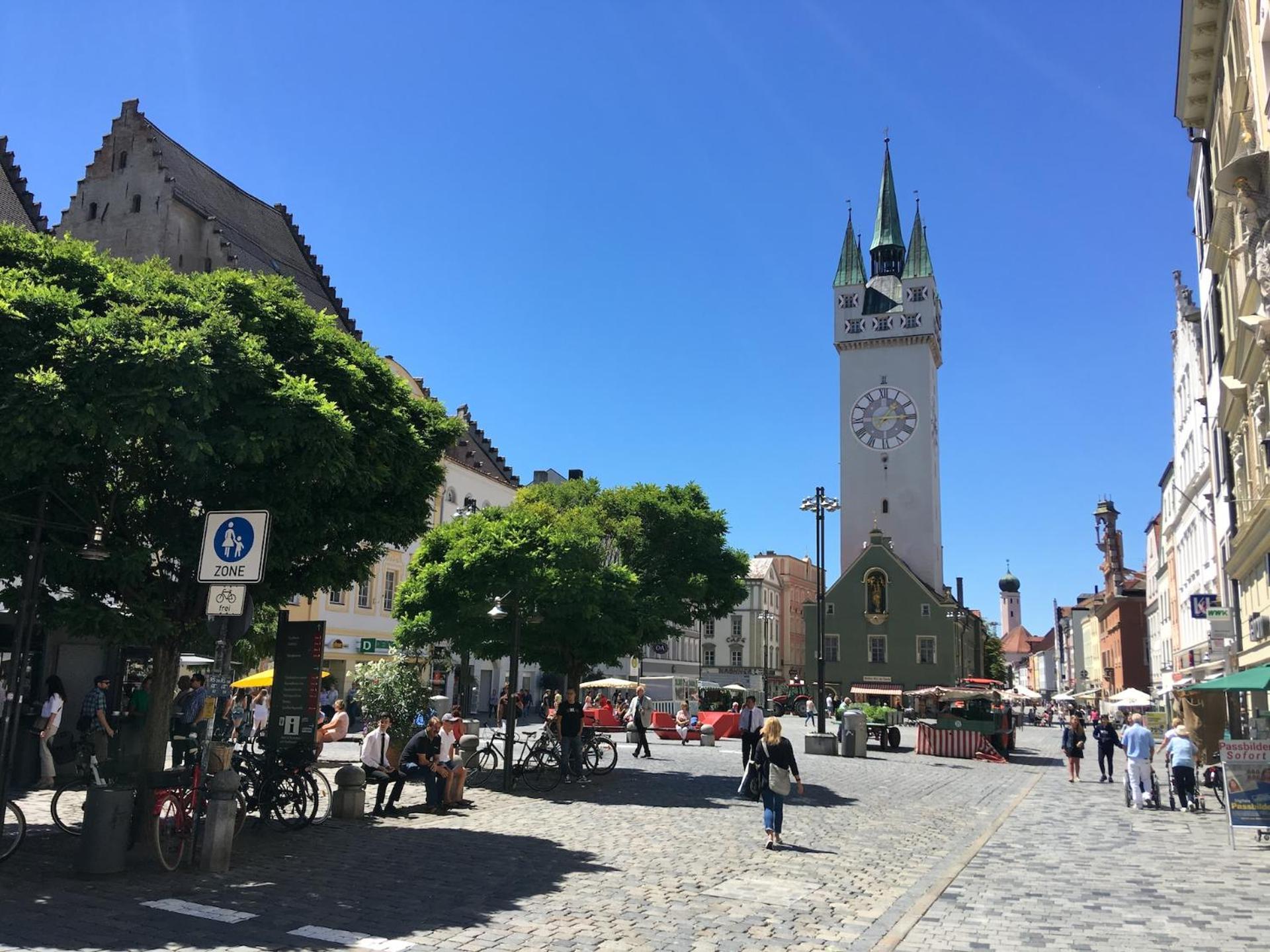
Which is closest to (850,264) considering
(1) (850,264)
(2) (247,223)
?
(1) (850,264)

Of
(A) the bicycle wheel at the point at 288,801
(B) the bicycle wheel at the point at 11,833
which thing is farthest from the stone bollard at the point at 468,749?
(B) the bicycle wheel at the point at 11,833

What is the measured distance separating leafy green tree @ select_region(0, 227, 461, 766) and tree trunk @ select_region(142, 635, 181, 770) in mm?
23

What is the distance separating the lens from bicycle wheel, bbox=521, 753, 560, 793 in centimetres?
1891

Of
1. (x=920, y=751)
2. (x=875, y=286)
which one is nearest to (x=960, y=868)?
(x=920, y=751)

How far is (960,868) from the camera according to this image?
1166 cm

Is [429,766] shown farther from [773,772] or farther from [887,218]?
[887,218]

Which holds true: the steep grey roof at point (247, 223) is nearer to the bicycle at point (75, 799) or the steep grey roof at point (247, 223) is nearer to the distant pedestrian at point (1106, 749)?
the bicycle at point (75, 799)

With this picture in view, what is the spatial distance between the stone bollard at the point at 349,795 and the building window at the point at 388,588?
30.4 m

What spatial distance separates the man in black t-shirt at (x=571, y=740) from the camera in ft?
63.8

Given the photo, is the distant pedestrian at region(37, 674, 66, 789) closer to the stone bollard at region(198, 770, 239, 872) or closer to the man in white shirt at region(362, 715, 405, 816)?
the man in white shirt at region(362, 715, 405, 816)

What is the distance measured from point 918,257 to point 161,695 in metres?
87.3

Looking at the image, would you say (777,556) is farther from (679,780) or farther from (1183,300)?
(679,780)

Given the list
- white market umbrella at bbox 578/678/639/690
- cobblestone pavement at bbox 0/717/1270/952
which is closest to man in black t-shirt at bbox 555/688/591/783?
cobblestone pavement at bbox 0/717/1270/952

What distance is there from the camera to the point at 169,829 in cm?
1024
